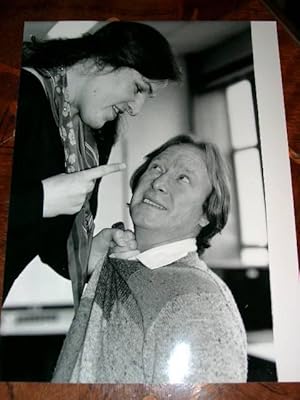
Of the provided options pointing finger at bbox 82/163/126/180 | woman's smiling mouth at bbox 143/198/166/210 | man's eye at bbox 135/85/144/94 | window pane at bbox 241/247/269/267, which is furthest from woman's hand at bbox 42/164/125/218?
window pane at bbox 241/247/269/267

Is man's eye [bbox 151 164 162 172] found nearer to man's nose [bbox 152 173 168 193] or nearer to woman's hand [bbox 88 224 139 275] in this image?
Answer: man's nose [bbox 152 173 168 193]

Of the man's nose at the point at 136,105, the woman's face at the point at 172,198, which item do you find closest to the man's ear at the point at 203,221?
the woman's face at the point at 172,198

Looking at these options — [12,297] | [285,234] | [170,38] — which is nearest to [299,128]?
[285,234]

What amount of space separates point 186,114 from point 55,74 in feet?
1.00

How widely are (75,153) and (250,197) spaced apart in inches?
15.1

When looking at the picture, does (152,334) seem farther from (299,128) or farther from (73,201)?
(299,128)

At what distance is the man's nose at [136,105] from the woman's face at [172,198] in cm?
13

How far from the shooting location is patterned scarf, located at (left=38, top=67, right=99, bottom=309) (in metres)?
1.01

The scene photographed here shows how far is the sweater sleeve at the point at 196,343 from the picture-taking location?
3.03 ft

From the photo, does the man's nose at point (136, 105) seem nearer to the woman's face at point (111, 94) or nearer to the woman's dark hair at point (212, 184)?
the woman's face at point (111, 94)

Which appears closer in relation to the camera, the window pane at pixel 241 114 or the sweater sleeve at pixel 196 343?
the sweater sleeve at pixel 196 343

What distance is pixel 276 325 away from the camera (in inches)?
37.9

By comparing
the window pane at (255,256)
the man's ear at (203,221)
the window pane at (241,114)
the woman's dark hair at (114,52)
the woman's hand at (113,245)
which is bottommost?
the window pane at (255,256)

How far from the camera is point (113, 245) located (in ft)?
3.35
